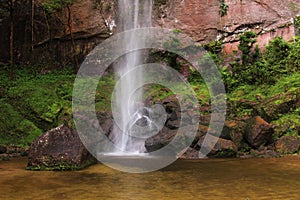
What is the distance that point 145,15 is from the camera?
67.7ft

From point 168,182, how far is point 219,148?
4.29 meters

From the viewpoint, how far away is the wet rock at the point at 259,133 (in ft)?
35.4

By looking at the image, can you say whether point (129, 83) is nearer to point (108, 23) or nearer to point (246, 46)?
point (108, 23)

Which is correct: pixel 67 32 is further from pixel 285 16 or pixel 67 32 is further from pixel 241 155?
pixel 241 155

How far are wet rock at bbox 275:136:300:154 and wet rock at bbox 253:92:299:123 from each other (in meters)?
1.42

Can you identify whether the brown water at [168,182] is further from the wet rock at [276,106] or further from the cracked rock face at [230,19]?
the cracked rock face at [230,19]

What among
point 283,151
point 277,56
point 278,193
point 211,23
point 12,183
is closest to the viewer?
point 278,193

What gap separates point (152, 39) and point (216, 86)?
219 inches

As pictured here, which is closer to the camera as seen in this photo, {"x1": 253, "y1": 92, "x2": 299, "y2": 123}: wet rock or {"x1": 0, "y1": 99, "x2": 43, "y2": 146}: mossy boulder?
{"x1": 253, "y1": 92, "x2": 299, "y2": 123}: wet rock

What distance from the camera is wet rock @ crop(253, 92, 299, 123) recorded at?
12289 millimetres

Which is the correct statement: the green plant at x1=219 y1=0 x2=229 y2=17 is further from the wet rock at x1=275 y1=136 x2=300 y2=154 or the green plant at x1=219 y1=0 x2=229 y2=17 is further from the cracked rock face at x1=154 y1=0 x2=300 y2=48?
the wet rock at x1=275 y1=136 x2=300 y2=154

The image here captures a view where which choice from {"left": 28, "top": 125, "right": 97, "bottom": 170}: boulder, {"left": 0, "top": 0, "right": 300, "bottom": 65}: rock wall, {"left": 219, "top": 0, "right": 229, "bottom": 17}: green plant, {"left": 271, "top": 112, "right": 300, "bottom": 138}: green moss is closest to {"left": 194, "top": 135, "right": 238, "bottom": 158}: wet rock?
{"left": 271, "top": 112, "right": 300, "bottom": 138}: green moss

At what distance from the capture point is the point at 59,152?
27.8ft

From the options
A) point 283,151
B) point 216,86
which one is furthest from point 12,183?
point 216,86
